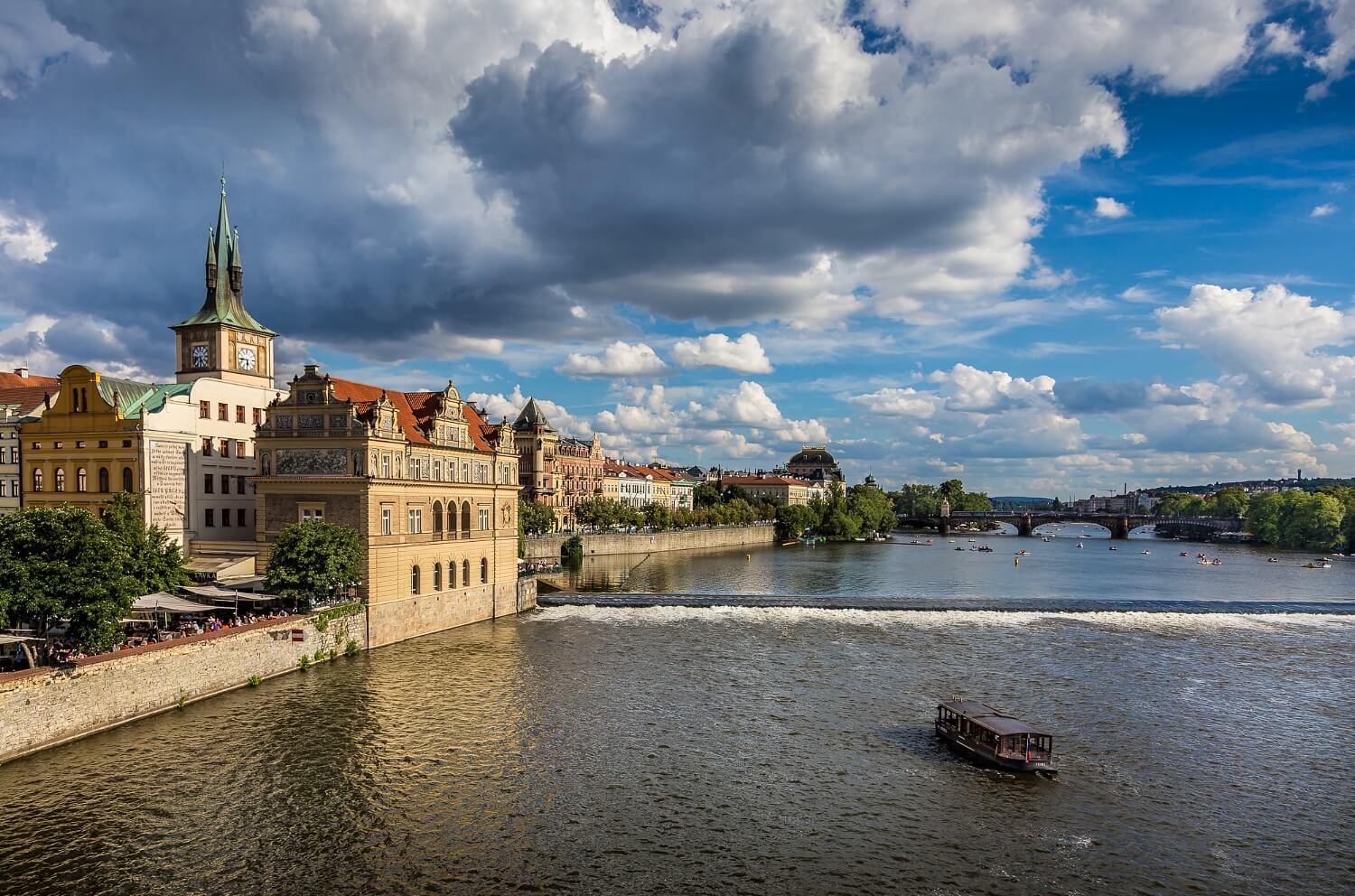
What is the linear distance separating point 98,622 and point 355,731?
36.1 feet

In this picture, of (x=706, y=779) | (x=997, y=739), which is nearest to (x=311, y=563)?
(x=706, y=779)

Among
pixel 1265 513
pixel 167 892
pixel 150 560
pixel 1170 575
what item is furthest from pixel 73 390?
pixel 1265 513

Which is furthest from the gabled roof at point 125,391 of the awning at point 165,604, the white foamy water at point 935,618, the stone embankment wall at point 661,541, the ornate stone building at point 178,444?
the stone embankment wall at point 661,541

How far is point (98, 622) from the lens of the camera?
3478 cm

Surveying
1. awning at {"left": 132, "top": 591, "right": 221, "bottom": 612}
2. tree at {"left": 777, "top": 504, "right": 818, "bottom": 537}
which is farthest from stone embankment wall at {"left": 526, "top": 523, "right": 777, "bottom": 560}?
awning at {"left": 132, "top": 591, "right": 221, "bottom": 612}

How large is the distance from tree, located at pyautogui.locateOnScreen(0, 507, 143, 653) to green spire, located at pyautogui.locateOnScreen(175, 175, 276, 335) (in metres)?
29.7

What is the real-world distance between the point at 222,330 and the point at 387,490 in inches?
875

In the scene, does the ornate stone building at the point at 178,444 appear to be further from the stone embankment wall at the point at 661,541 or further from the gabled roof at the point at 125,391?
the stone embankment wall at the point at 661,541

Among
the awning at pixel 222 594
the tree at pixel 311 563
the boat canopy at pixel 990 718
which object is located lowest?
the boat canopy at pixel 990 718

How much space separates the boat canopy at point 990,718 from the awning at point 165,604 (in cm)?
3402

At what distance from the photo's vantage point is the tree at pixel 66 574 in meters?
34.6

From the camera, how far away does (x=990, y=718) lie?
113ft

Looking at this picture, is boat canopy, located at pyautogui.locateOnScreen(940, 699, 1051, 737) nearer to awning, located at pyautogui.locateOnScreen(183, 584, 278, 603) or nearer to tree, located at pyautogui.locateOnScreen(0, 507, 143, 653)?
tree, located at pyautogui.locateOnScreen(0, 507, 143, 653)

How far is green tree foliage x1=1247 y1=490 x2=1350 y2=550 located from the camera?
151 metres
